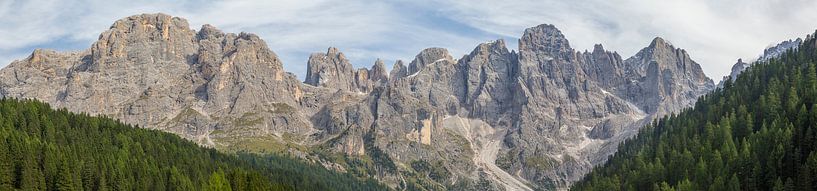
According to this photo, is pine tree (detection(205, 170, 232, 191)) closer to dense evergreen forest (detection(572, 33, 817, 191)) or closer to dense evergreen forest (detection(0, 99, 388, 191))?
dense evergreen forest (detection(0, 99, 388, 191))

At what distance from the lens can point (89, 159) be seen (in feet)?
456

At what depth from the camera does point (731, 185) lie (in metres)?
126

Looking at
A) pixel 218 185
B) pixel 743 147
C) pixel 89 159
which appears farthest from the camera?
pixel 743 147

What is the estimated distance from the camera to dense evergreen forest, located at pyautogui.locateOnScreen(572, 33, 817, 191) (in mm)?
129625

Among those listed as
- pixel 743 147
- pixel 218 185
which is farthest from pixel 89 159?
pixel 743 147

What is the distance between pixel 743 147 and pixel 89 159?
11970 cm

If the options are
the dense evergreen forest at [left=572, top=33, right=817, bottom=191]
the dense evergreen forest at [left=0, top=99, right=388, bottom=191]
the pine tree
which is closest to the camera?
the dense evergreen forest at [left=0, top=99, right=388, bottom=191]

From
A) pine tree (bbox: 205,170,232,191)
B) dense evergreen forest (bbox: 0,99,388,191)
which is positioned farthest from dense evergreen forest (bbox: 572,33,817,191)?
dense evergreen forest (bbox: 0,99,388,191)

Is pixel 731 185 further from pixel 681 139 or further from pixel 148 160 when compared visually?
pixel 148 160

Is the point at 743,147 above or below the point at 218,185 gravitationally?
above

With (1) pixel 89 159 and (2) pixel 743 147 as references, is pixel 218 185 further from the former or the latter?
(2) pixel 743 147

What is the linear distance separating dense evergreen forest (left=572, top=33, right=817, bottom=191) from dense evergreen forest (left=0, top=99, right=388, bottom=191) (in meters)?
79.3

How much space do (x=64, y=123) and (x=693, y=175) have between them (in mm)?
133648

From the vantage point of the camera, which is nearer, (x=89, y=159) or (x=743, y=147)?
(x=89, y=159)
